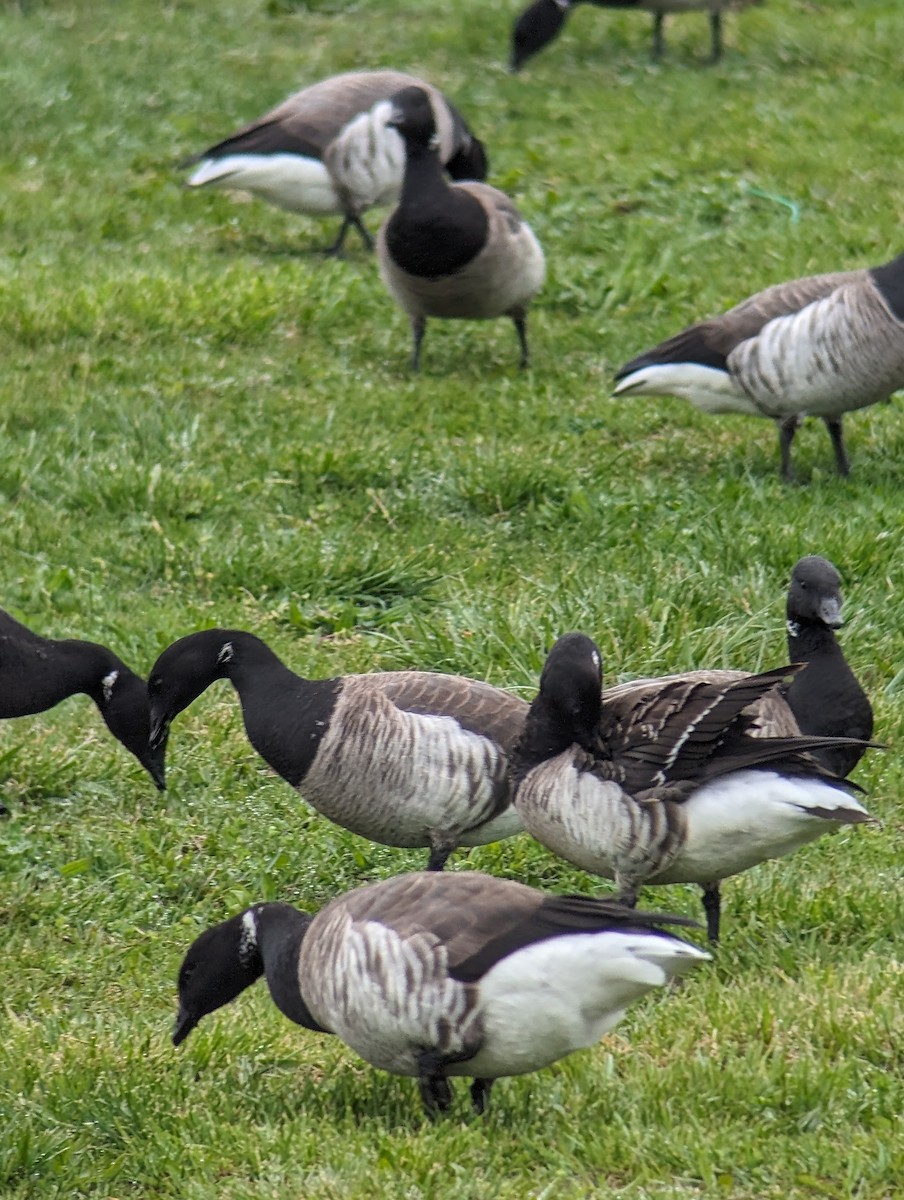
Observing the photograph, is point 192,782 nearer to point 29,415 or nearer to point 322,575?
point 322,575

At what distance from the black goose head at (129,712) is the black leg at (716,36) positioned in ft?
39.1

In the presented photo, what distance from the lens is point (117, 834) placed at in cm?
632

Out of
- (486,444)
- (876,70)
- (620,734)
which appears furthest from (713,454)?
(876,70)

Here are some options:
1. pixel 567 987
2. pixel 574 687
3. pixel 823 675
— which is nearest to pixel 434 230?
pixel 823 675

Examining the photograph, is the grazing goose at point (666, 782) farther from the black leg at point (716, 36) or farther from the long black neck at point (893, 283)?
the black leg at point (716, 36)

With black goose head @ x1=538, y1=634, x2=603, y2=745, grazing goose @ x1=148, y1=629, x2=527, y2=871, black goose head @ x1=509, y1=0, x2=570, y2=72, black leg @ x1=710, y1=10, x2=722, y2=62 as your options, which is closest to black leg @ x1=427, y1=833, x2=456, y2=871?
grazing goose @ x1=148, y1=629, x2=527, y2=871

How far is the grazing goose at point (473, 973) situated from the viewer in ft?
13.6

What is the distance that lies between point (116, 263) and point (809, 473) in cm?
517

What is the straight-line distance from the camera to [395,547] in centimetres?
819

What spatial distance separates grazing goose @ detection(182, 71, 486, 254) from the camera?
12.4 m

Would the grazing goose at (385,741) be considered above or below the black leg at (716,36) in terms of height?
above

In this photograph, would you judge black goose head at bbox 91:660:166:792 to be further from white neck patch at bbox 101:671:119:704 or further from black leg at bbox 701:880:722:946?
black leg at bbox 701:880:722:946

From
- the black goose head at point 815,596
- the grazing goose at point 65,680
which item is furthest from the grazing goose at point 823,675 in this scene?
the grazing goose at point 65,680

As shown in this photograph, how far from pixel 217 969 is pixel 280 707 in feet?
3.54
